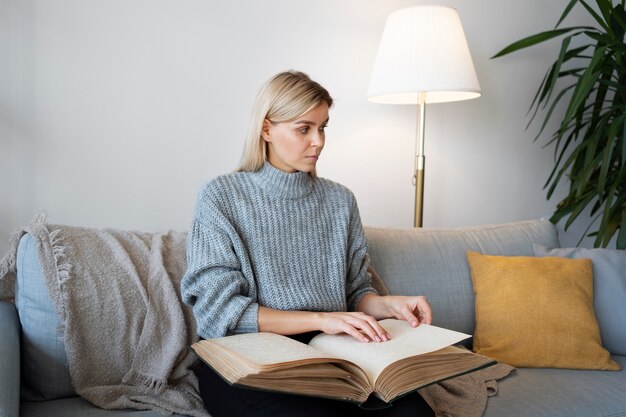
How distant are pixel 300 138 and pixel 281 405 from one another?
607mm

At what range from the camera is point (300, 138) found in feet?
4.93

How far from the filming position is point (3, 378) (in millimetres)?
1146

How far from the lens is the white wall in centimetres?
196

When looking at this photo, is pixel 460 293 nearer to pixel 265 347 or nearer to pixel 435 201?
pixel 435 201

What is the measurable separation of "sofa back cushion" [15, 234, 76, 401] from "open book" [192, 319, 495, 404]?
0.39 metres

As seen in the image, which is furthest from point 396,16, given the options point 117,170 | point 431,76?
point 117,170

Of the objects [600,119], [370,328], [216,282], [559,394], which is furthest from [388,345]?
[600,119]

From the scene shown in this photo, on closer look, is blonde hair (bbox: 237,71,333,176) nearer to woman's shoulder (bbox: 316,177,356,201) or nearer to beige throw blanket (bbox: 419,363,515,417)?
woman's shoulder (bbox: 316,177,356,201)

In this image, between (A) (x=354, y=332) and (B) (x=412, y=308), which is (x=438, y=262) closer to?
(B) (x=412, y=308)

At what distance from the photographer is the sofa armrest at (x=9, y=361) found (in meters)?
1.07

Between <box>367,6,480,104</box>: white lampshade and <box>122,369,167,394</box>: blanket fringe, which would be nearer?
<box>122,369,167,394</box>: blanket fringe

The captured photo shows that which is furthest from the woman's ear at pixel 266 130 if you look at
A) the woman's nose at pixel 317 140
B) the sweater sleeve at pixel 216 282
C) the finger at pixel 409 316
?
the finger at pixel 409 316

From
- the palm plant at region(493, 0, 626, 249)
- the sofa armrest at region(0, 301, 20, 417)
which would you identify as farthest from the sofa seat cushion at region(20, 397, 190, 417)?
the palm plant at region(493, 0, 626, 249)

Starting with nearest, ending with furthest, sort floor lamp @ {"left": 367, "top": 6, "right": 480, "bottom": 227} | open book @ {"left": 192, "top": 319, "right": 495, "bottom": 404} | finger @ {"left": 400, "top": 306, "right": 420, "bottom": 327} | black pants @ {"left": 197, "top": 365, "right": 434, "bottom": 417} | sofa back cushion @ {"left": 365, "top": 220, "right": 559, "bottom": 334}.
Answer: open book @ {"left": 192, "top": 319, "right": 495, "bottom": 404}, black pants @ {"left": 197, "top": 365, "right": 434, "bottom": 417}, finger @ {"left": 400, "top": 306, "right": 420, "bottom": 327}, sofa back cushion @ {"left": 365, "top": 220, "right": 559, "bottom": 334}, floor lamp @ {"left": 367, "top": 6, "right": 480, "bottom": 227}
